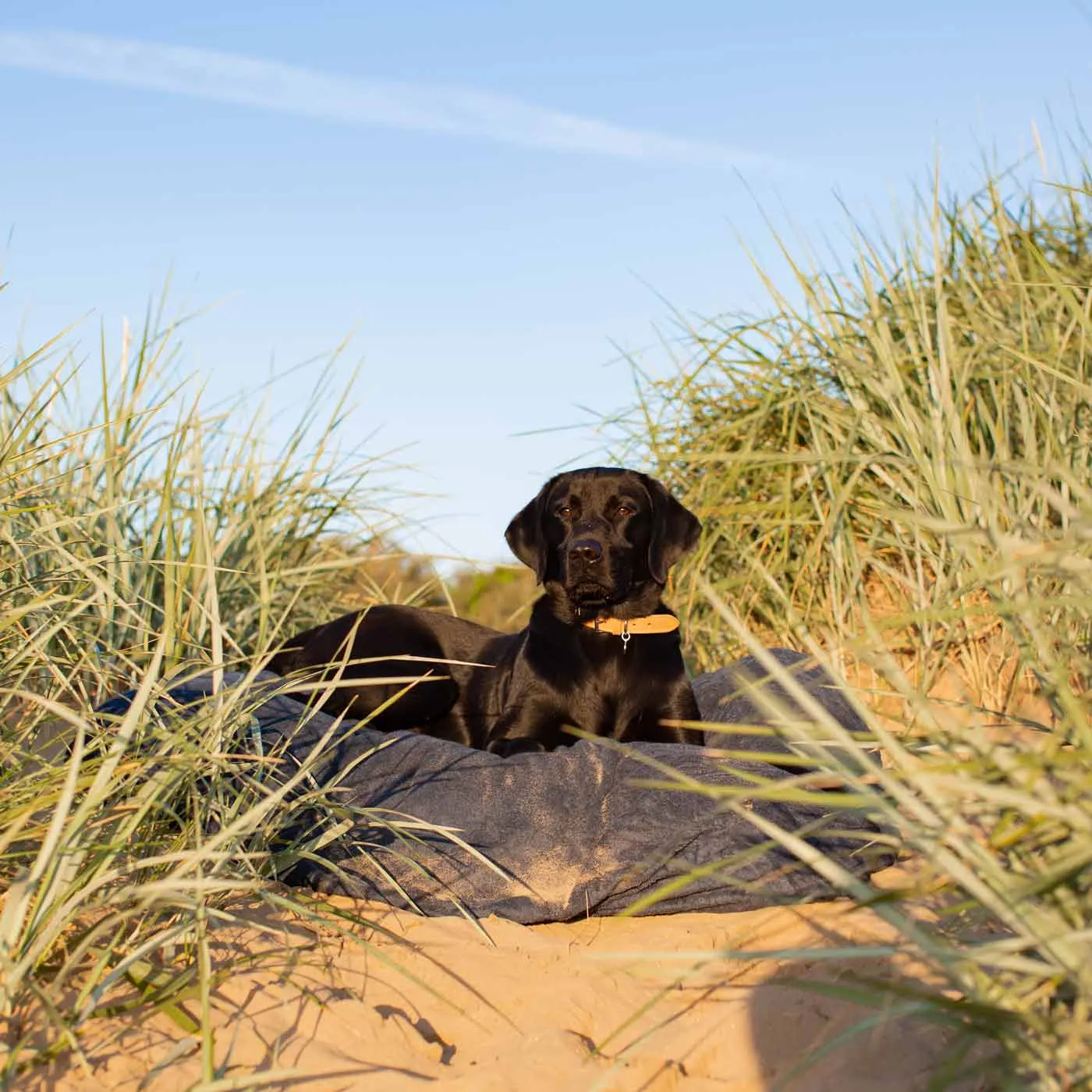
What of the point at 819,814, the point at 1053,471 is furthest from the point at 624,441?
the point at 1053,471

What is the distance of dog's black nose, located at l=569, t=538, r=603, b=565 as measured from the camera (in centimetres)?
408

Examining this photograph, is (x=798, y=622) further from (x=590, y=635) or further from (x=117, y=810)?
(x=590, y=635)

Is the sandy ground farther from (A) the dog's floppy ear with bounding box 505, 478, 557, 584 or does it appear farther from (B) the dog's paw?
(A) the dog's floppy ear with bounding box 505, 478, 557, 584

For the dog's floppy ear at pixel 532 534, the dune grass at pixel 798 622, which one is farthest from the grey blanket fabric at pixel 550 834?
the dog's floppy ear at pixel 532 534

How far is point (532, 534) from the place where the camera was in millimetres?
4512

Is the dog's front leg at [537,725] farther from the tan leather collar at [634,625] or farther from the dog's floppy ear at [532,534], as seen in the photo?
the dog's floppy ear at [532,534]

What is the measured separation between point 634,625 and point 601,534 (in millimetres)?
337

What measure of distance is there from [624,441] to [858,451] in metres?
1.19

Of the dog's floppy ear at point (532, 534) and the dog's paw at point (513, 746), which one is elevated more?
the dog's floppy ear at point (532, 534)

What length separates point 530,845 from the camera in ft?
10.0

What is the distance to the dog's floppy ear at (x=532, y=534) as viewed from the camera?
Result: 14.6ft

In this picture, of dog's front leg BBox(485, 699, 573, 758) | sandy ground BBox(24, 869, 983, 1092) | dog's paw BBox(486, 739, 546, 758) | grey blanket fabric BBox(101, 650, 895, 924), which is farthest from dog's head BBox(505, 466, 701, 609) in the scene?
sandy ground BBox(24, 869, 983, 1092)

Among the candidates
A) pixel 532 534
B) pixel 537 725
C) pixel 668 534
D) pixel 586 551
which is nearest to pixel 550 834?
pixel 537 725

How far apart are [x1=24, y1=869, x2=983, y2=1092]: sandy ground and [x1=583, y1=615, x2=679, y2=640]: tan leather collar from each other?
4.93 feet
